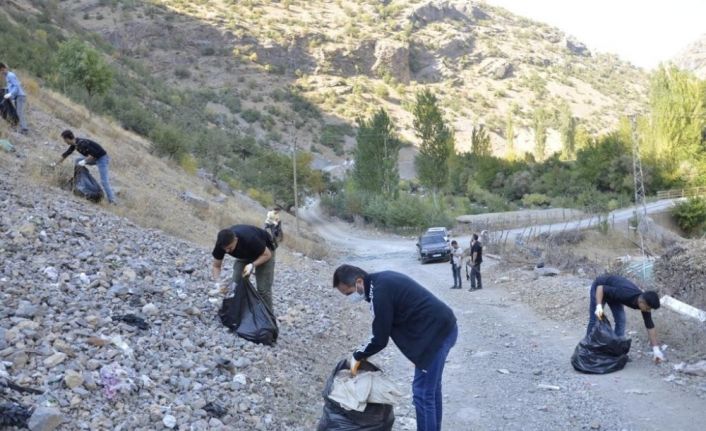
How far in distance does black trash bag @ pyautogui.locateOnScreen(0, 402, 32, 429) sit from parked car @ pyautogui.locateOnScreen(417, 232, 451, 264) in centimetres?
2207

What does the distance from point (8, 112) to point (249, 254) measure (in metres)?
11.3

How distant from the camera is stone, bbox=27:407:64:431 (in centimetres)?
402

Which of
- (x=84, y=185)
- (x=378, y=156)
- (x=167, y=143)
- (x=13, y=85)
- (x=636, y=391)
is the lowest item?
(x=636, y=391)

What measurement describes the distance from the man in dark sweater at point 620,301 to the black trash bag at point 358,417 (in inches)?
156

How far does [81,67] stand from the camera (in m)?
27.0

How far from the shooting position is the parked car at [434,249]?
25.5 metres

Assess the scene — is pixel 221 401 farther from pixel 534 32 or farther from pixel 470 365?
pixel 534 32

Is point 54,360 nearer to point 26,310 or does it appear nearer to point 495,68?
point 26,310

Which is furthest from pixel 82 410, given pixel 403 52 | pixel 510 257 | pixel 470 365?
pixel 403 52

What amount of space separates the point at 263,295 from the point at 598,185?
59.1 metres

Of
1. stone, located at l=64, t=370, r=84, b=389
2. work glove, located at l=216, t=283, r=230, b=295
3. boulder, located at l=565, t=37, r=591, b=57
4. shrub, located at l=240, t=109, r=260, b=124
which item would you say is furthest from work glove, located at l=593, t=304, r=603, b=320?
boulder, located at l=565, t=37, r=591, b=57

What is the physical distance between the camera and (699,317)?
8922mm

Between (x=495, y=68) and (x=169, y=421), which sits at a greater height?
(x=495, y=68)

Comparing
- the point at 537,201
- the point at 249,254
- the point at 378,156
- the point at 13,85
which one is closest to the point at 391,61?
the point at 537,201
